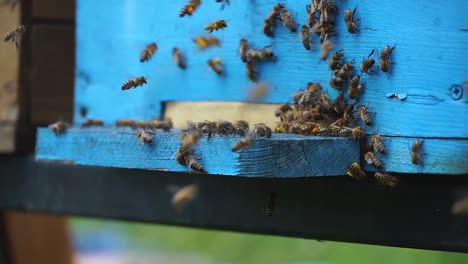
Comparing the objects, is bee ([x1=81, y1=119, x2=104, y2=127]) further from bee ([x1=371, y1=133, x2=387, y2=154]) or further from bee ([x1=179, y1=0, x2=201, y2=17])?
bee ([x1=371, y1=133, x2=387, y2=154])

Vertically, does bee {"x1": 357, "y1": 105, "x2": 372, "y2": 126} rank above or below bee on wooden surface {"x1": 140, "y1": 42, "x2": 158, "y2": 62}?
below

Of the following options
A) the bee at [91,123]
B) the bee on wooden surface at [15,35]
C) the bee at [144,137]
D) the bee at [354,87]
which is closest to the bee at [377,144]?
the bee at [354,87]

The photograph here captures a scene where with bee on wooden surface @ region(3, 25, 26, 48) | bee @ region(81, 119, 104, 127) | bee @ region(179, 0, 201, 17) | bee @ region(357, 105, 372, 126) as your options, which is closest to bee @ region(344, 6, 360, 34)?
bee @ region(357, 105, 372, 126)

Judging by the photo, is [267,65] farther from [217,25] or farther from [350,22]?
[350,22]

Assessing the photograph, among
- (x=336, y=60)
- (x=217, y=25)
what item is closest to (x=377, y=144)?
(x=336, y=60)

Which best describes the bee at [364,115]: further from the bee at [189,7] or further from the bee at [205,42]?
the bee at [189,7]

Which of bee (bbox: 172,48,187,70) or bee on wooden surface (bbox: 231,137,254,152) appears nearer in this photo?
bee on wooden surface (bbox: 231,137,254,152)
